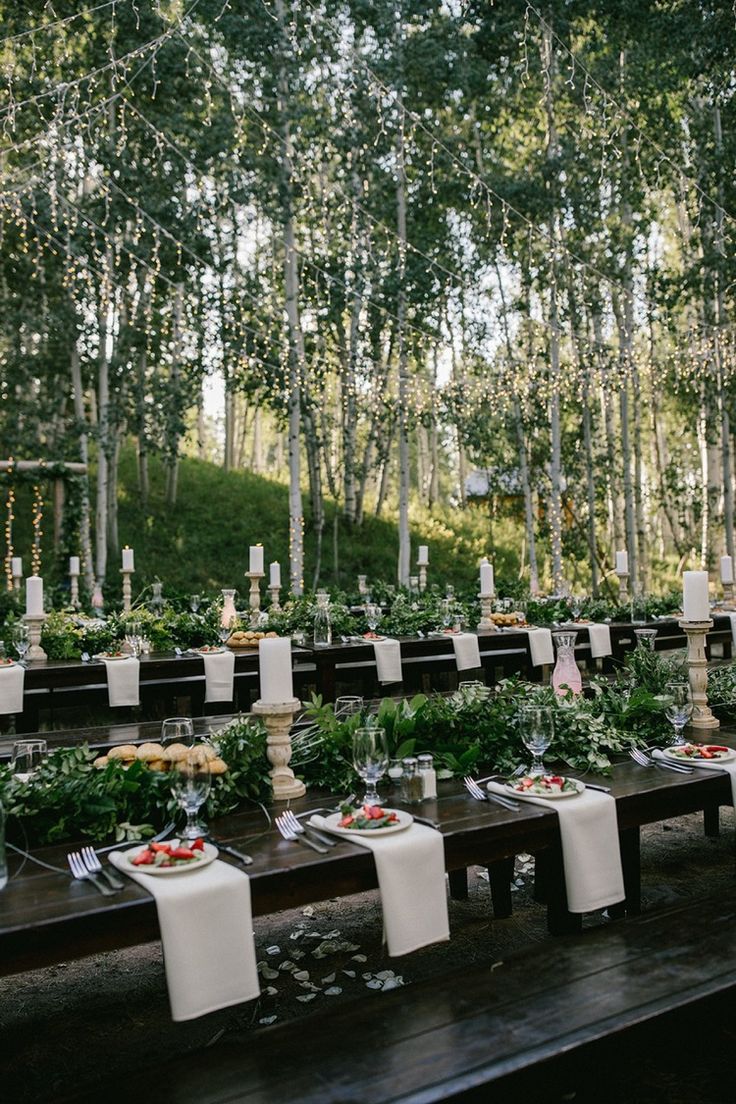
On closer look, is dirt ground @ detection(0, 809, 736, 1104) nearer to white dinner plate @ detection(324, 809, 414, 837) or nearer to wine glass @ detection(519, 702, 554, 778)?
white dinner plate @ detection(324, 809, 414, 837)

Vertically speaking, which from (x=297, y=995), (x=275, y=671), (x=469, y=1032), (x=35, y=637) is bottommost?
(x=297, y=995)

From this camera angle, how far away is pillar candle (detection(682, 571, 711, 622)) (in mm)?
4375

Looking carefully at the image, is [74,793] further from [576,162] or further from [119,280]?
[576,162]

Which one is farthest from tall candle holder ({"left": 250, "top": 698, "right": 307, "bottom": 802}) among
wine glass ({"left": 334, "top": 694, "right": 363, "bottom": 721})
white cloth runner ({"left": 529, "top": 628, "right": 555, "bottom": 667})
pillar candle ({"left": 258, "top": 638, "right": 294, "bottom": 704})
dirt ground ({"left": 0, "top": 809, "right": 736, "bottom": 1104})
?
white cloth runner ({"left": 529, "top": 628, "right": 555, "bottom": 667})

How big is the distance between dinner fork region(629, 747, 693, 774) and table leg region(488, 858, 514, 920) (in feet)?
2.79

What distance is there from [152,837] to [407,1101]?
1.08m

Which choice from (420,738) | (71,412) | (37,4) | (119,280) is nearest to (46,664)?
(420,738)

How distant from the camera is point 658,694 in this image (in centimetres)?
418

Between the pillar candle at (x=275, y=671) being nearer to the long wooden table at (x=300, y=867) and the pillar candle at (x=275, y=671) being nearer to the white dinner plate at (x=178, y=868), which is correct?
the long wooden table at (x=300, y=867)

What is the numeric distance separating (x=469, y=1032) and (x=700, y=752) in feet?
5.77

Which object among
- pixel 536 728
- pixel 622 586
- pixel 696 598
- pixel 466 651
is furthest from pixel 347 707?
pixel 622 586

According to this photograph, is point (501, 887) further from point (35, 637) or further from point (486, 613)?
point (486, 613)

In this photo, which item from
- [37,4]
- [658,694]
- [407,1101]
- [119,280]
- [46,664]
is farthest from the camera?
[119,280]

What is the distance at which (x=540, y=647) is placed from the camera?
25.9 feet
